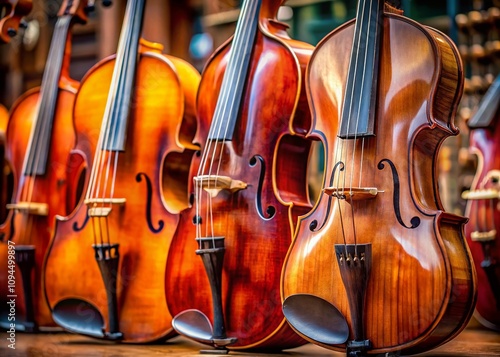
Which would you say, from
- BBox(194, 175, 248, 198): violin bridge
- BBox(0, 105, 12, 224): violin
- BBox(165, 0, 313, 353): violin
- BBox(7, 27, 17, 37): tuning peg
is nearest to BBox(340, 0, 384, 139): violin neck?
BBox(165, 0, 313, 353): violin

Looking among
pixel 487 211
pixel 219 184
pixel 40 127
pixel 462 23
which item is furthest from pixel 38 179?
pixel 462 23

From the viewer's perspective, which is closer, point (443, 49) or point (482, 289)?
point (443, 49)

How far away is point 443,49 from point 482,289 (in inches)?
46.2

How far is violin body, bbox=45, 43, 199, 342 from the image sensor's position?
9.26ft

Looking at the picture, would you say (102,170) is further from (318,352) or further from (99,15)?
(99,15)

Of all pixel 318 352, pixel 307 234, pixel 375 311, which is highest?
pixel 307 234

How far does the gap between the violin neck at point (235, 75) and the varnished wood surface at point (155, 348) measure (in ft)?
2.42

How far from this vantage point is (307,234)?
7.39 feet

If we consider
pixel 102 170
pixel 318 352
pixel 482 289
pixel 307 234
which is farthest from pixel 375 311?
pixel 102 170

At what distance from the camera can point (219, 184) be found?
2.49 metres

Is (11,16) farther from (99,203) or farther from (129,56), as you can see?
(99,203)

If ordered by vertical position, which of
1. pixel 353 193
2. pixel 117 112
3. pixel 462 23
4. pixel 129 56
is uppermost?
pixel 462 23

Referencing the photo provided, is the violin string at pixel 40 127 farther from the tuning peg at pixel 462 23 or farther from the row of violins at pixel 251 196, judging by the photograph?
the tuning peg at pixel 462 23

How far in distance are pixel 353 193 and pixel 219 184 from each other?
52cm
